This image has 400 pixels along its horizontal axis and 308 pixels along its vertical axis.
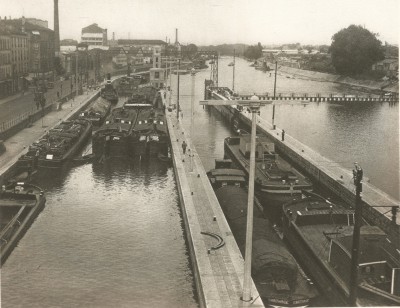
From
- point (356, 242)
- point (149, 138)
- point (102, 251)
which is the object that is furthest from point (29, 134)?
point (356, 242)

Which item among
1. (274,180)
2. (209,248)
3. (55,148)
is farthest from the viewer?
(55,148)

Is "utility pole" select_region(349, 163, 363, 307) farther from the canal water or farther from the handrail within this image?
the canal water

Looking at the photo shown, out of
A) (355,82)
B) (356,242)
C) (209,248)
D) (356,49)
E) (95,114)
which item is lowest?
(209,248)

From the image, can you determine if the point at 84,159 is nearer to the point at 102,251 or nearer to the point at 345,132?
the point at 102,251

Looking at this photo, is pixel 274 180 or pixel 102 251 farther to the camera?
pixel 274 180

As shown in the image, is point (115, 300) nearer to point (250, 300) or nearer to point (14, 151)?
point (250, 300)

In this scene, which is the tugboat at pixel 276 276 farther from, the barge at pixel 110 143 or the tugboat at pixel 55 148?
the barge at pixel 110 143

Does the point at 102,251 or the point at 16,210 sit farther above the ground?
the point at 16,210

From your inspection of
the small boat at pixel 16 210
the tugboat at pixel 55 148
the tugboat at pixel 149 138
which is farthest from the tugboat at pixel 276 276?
the tugboat at pixel 149 138

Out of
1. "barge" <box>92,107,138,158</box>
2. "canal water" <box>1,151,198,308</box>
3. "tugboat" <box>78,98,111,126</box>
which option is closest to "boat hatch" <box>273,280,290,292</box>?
"canal water" <box>1,151,198,308</box>
